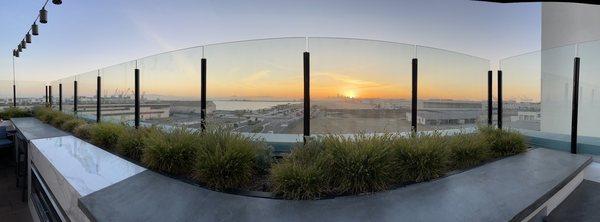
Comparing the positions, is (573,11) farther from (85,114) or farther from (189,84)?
(85,114)

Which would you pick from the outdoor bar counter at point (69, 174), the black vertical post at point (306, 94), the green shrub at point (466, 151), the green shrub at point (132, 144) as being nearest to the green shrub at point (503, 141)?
the green shrub at point (466, 151)

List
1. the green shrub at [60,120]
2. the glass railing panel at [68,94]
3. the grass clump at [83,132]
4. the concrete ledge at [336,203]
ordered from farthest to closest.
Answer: the glass railing panel at [68,94], the green shrub at [60,120], the grass clump at [83,132], the concrete ledge at [336,203]

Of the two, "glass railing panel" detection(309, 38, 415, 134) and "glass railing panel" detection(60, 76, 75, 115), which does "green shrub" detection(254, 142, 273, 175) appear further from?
"glass railing panel" detection(60, 76, 75, 115)

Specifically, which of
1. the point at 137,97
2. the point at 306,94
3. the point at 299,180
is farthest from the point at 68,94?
the point at 299,180

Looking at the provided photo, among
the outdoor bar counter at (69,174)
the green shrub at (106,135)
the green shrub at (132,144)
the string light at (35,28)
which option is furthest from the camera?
the string light at (35,28)

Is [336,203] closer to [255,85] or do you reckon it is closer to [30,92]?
[255,85]

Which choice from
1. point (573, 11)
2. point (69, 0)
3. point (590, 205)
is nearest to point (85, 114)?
point (69, 0)

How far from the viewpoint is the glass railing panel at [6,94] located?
1021 cm

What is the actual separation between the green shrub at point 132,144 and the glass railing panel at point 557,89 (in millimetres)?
5995

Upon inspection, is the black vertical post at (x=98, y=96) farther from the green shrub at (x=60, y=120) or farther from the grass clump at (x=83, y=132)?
the grass clump at (x=83, y=132)

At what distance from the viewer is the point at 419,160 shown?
2.68m

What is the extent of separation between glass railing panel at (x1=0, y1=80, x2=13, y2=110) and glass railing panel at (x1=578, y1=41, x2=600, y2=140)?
15.4 meters

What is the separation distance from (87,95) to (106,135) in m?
4.50

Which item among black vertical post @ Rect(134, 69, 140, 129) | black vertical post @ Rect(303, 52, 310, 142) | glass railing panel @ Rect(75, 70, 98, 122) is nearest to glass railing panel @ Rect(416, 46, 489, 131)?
black vertical post @ Rect(303, 52, 310, 142)
